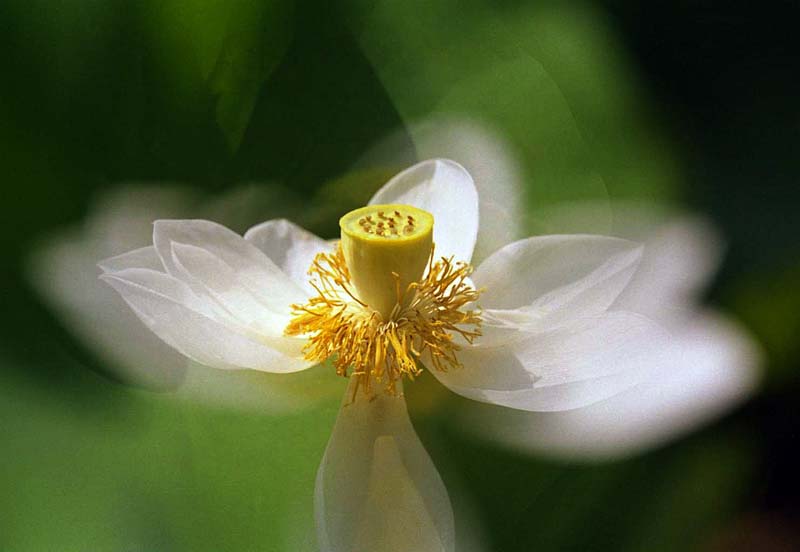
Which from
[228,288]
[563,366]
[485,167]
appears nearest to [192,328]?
[228,288]

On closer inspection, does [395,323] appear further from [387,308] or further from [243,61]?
[243,61]

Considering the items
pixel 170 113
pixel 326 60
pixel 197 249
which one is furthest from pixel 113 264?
pixel 326 60

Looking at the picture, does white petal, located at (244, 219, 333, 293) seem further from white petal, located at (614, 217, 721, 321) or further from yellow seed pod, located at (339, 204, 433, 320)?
white petal, located at (614, 217, 721, 321)

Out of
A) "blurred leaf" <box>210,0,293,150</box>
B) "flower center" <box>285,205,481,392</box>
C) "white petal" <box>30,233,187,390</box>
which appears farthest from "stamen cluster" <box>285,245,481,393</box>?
"blurred leaf" <box>210,0,293,150</box>

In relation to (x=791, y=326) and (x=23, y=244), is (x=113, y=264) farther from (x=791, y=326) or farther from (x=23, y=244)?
(x=791, y=326)

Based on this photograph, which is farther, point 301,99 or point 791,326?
point 301,99

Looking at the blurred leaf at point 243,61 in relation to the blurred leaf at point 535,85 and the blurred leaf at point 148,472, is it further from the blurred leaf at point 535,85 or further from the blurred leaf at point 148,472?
the blurred leaf at point 148,472

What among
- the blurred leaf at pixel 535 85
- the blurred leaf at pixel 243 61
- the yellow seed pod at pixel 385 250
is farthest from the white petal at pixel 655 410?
the blurred leaf at pixel 243 61
